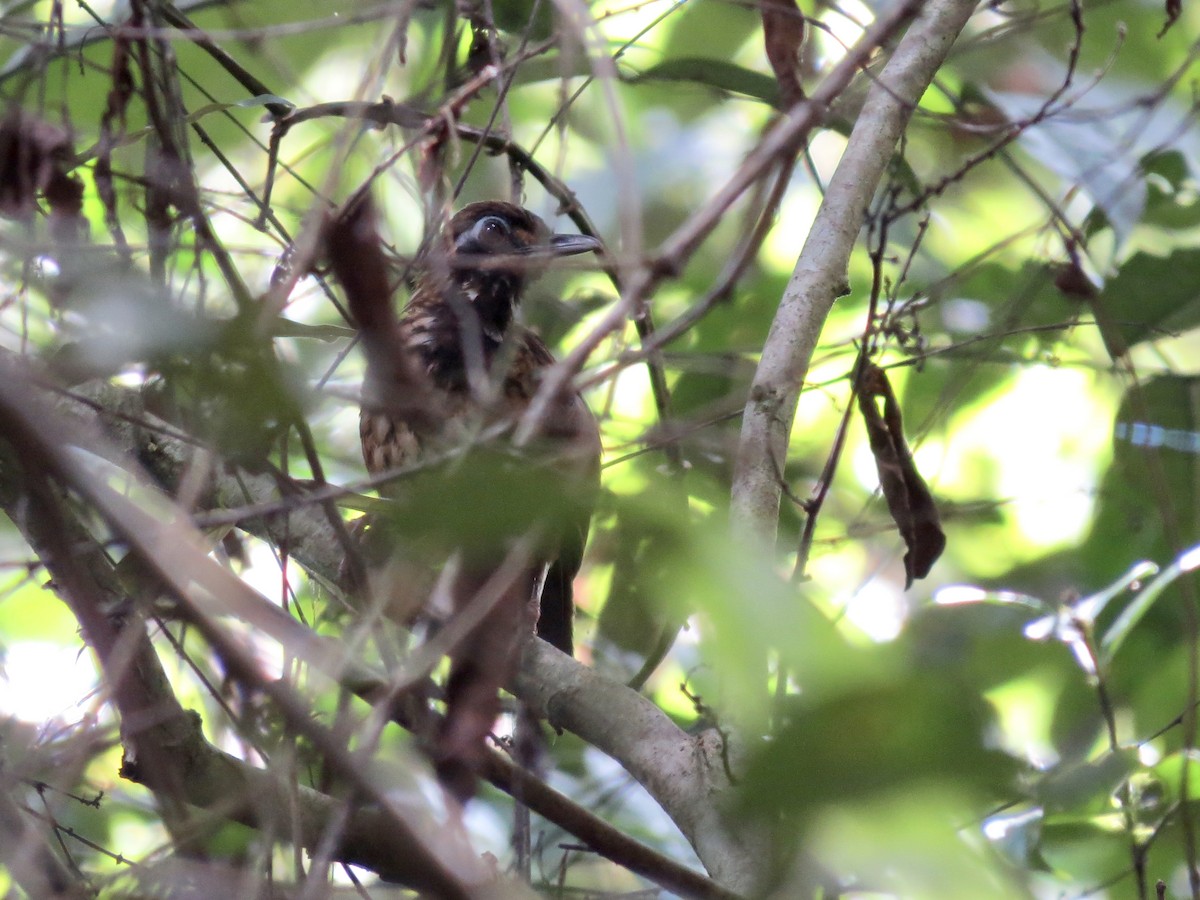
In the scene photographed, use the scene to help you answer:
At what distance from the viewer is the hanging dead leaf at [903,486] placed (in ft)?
8.47

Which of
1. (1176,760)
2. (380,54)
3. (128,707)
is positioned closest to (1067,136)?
(1176,760)

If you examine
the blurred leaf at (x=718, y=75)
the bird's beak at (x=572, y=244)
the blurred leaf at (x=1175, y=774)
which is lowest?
the blurred leaf at (x=1175, y=774)

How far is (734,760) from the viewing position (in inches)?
73.9

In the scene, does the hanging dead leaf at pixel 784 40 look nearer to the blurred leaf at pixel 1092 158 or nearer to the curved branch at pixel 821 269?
the curved branch at pixel 821 269

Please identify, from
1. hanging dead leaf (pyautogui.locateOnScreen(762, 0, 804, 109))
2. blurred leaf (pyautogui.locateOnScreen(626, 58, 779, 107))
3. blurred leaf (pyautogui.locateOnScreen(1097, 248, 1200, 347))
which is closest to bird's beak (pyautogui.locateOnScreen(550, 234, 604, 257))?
blurred leaf (pyautogui.locateOnScreen(626, 58, 779, 107))

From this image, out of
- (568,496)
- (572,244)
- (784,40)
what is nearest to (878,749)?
(568,496)

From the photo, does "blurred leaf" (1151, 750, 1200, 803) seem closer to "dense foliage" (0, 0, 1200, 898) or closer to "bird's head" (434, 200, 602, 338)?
"dense foliage" (0, 0, 1200, 898)

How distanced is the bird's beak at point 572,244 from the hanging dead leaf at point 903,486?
3.69ft

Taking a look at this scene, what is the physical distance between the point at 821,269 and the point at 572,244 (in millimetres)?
1194

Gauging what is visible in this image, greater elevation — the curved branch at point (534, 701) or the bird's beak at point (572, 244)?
the bird's beak at point (572, 244)

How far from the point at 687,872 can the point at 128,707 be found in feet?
3.07

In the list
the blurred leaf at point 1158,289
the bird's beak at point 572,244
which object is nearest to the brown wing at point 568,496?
the bird's beak at point 572,244

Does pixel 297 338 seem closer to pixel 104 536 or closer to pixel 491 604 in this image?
pixel 104 536

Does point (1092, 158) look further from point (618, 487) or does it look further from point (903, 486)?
point (618, 487)
